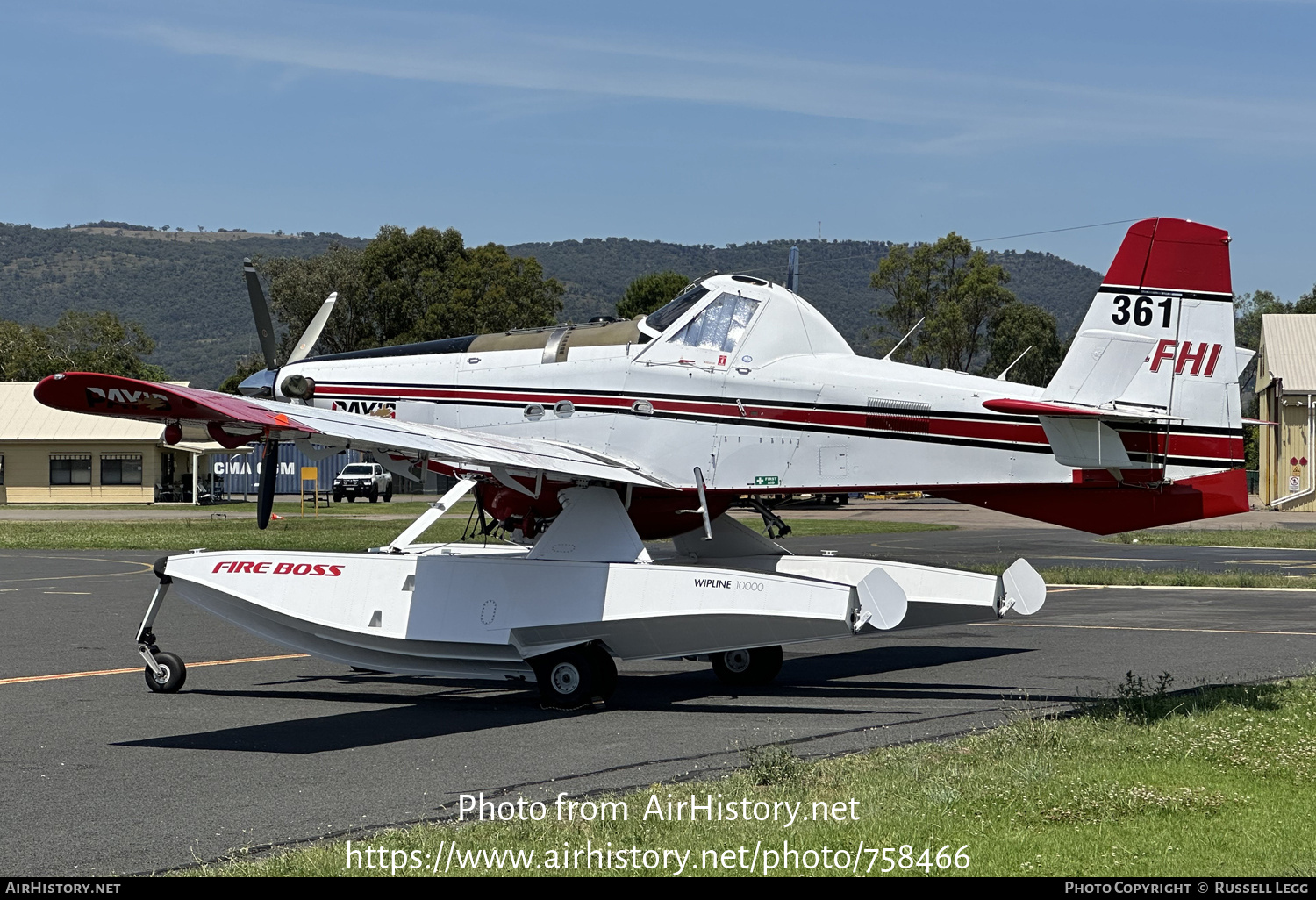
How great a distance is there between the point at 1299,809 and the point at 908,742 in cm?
301

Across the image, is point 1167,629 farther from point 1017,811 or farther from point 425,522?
point 1017,811

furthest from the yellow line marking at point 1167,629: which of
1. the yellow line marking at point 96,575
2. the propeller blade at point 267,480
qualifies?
the yellow line marking at point 96,575

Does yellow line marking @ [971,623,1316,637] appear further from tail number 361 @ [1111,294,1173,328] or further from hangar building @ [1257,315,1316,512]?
hangar building @ [1257,315,1316,512]

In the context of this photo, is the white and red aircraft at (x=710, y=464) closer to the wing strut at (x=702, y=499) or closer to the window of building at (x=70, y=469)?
the wing strut at (x=702, y=499)

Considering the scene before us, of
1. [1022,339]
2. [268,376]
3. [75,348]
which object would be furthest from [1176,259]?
[75,348]

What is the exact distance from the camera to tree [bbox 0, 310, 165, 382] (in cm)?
10394

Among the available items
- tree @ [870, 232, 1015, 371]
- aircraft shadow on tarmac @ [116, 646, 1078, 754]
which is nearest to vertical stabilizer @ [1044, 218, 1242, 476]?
aircraft shadow on tarmac @ [116, 646, 1078, 754]

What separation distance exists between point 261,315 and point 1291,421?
55.6m

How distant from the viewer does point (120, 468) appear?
6806 cm

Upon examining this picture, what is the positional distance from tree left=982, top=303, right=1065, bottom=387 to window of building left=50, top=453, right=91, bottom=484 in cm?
5357

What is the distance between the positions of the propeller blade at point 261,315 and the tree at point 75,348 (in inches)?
3518

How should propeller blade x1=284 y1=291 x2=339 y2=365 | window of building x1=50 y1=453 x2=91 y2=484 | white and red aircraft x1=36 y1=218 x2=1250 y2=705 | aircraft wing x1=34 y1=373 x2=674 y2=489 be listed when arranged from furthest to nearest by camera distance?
window of building x1=50 y1=453 x2=91 y2=484, propeller blade x1=284 y1=291 x2=339 y2=365, white and red aircraft x1=36 y1=218 x2=1250 y2=705, aircraft wing x1=34 y1=373 x2=674 y2=489
